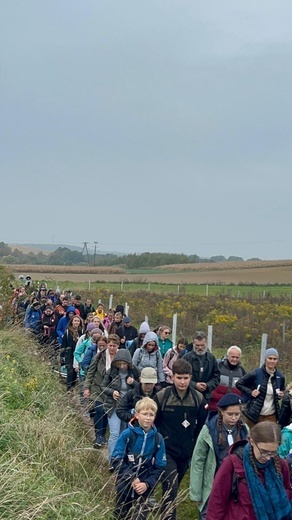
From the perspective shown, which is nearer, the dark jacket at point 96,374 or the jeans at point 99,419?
the jeans at point 99,419

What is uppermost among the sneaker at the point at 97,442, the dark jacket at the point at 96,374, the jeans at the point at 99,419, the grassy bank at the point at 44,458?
the dark jacket at the point at 96,374

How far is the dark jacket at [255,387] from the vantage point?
7.64 meters

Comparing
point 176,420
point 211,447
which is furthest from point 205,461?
point 176,420

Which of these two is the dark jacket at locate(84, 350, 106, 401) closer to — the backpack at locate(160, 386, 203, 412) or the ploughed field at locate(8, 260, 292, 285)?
the backpack at locate(160, 386, 203, 412)

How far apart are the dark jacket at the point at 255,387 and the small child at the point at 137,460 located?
234 cm

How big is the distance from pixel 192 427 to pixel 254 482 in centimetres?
232

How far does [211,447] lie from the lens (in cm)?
545

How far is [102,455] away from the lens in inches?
273

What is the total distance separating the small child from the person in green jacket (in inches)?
14.3

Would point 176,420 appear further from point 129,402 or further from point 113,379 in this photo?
point 113,379

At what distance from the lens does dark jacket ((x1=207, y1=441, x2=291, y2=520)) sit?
4219 millimetres

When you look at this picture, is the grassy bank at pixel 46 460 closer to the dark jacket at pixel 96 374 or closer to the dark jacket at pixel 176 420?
the dark jacket at pixel 96 374

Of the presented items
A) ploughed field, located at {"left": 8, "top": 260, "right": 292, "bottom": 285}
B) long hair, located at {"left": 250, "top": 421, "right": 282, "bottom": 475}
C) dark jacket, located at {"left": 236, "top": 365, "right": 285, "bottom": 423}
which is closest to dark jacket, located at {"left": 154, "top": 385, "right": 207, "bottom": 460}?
dark jacket, located at {"left": 236, "top": 365, "right": 285, "bottom": 423}

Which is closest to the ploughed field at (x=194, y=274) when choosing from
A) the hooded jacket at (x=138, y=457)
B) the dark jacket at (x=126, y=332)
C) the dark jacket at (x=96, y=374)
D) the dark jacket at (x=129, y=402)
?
the dark jacket at (x=126, y=332)
